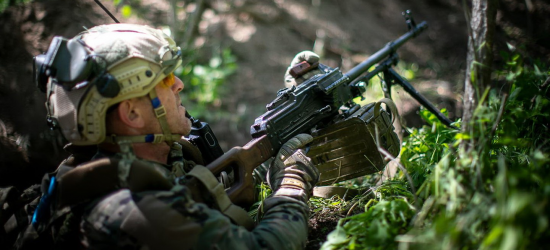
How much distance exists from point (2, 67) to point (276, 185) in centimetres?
327

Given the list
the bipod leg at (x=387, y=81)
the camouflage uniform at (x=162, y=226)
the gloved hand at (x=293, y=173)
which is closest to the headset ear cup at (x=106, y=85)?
the camouflage uniform at (x=162, y=226)

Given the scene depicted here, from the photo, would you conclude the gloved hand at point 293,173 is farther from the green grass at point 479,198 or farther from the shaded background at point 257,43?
the shaded background at point 257,43

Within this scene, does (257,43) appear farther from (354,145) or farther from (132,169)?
(132,169)

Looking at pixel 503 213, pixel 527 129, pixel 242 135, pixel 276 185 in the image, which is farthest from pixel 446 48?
pixel 503 213

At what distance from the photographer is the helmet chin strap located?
2.38m

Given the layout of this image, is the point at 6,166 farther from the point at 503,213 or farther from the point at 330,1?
the point at 330,1

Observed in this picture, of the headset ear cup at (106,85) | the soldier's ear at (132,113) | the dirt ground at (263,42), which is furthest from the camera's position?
the dirt ground at (263,42)

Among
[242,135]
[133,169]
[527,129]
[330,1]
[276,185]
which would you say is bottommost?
[242,135]

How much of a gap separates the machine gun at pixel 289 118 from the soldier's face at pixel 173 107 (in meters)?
0.31

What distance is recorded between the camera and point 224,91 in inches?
283

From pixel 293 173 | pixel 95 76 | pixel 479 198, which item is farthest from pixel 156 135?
pixel 479 198

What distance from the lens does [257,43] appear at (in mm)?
7859

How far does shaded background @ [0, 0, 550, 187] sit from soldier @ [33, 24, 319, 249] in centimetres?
183

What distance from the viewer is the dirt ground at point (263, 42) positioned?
3.97 meters
